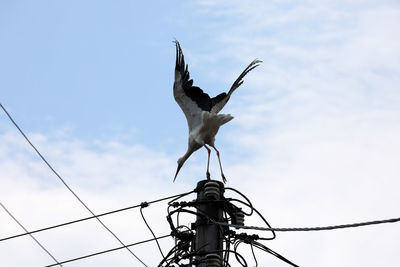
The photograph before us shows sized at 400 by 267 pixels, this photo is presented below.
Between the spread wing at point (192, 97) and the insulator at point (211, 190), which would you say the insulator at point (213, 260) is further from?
the spread wing at point (192, 97)

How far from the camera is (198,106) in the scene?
9.30 meters

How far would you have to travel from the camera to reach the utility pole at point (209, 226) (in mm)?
4941

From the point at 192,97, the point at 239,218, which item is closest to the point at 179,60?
the point at 192,97

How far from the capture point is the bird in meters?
9.07

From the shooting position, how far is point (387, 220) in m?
3.71

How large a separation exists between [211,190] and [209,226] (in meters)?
0.29

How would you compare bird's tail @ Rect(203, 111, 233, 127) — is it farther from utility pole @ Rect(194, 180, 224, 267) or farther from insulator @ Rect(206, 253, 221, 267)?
insulator @ Rect(206, 253, 221, 267)

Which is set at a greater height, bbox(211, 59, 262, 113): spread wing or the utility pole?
bbox(211, 59, 262, 113): spread wing

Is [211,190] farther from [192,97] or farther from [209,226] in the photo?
[192,97]

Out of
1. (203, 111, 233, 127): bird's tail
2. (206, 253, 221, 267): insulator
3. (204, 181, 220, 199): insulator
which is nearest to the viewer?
(206, 253, 221, 267): insulator

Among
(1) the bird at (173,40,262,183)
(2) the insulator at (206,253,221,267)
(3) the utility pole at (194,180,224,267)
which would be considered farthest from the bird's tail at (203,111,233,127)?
(2) the insulator at (206,253,221,267)

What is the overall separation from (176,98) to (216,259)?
190 inches

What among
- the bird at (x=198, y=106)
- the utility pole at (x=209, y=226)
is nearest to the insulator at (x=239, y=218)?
the utility pole at (x=209, y=226)

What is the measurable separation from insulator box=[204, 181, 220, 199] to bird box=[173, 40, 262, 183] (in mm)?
3642
